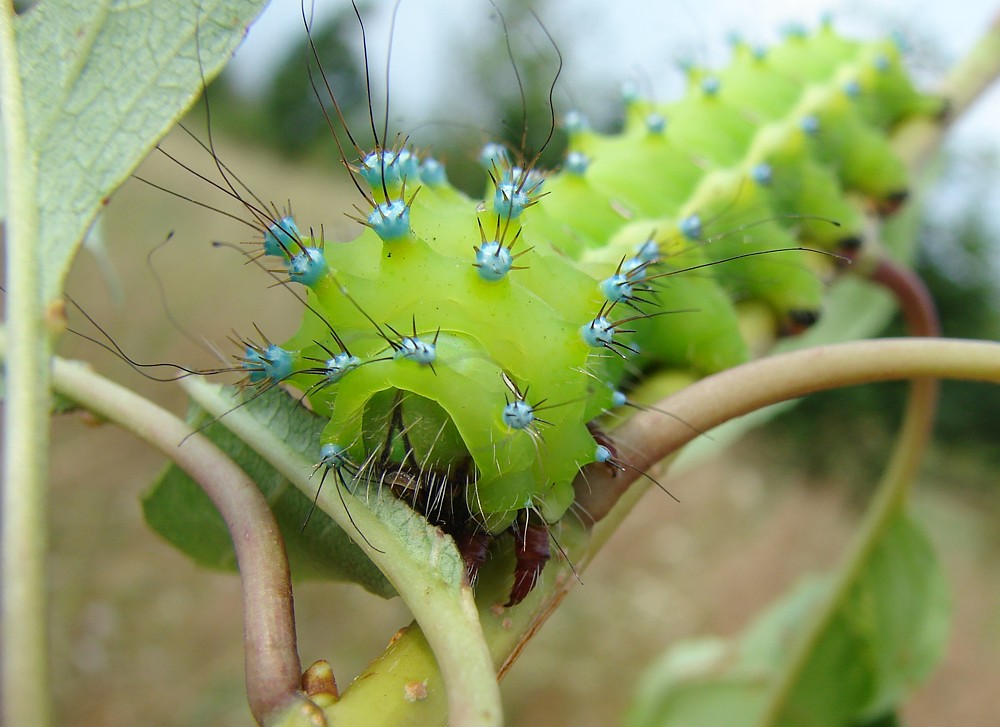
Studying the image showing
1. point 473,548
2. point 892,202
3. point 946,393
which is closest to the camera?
point 473,548

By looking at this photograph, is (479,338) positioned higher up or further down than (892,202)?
further down

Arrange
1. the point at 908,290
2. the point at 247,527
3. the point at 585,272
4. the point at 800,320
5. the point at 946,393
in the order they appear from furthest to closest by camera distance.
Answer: the point at 946,393 → the point at 908,290 → the point at 800,320 → the point at 585,272 → the point at 247,527

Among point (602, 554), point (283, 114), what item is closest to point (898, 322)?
point (602, 554)

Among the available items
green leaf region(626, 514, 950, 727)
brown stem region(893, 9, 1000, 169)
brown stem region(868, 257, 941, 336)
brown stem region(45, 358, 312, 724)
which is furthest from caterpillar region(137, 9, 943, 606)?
brown stem region(893, 9, 1000, 169)

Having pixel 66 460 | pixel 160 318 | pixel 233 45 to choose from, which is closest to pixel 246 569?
pixel 233 45

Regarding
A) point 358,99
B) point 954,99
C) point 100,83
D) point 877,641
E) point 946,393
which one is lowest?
point 877,641

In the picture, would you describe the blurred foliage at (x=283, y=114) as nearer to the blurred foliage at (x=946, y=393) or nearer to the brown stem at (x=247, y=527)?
the blurred foliage at (x=946, y=393)

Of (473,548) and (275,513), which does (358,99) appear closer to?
(275,513)
